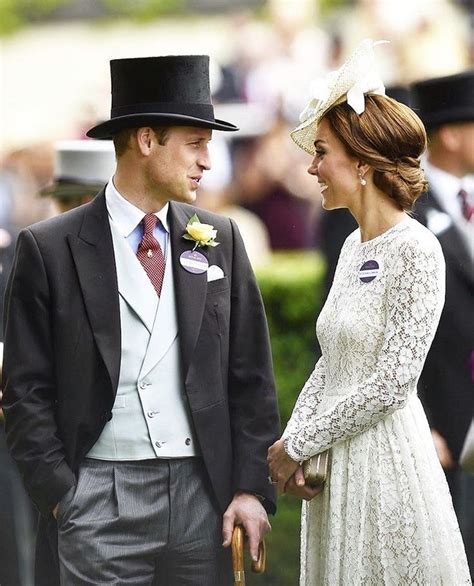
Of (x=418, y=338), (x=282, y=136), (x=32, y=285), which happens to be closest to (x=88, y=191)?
(x=32, y=285)

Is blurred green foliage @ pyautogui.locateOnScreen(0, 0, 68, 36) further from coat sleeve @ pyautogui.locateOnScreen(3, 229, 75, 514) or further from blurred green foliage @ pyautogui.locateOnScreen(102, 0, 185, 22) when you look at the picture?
coat sleeve @ pyautogui.locateOnScreen(3, 229, 75, 514)

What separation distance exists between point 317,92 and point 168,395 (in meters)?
0.94

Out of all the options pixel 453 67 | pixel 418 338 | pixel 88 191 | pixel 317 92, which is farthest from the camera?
pixel 453 67

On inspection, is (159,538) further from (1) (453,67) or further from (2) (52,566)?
(1) (453,67)

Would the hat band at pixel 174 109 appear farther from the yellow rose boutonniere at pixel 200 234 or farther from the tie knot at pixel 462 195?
the tie knot at pixel 462 195

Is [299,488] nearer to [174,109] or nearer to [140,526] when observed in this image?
[140,526]

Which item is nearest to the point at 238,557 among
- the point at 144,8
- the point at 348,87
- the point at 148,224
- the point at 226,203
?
the point at 148,224

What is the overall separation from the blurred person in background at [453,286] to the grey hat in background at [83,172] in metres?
1.30

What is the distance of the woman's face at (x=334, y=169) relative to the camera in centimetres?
443

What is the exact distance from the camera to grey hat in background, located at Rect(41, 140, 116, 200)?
6.41 m

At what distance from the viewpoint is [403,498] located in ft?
14.1

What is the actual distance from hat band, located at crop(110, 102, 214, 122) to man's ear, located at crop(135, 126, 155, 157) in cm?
6

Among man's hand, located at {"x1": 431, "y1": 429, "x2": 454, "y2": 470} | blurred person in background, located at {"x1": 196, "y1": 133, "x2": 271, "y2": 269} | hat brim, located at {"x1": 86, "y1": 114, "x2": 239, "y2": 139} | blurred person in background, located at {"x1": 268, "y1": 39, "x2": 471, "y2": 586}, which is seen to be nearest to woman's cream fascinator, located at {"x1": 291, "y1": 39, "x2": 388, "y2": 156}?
blurred person in background, located at {"x1": 268, "y1": 39, "x2": 471, "y2": 586}

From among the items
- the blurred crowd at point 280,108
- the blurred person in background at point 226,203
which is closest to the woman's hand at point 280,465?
the blurred crowd at point 280,108
